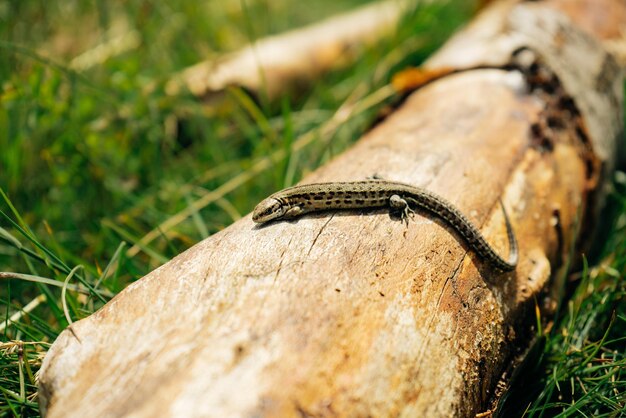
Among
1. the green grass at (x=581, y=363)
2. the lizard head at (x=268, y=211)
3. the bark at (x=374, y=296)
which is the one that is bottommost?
the green grass at (x=581, y=363)

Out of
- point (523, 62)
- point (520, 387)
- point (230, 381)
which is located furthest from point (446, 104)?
point (230, 381)

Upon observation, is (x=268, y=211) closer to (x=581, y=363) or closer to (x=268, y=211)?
(x=268, y=211)

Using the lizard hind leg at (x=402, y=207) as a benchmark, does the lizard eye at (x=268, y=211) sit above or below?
above

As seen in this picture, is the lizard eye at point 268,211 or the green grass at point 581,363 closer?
the green grass at point 581,363

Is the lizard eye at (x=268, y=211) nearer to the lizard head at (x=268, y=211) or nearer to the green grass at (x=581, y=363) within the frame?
the lizard head at (x=268, y=211)

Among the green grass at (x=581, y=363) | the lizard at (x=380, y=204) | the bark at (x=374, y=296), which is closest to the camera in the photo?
the bark at (x=374, y=296)

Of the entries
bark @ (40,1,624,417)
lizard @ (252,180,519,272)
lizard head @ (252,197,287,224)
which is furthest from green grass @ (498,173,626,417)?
lizard head @ (252,197,287,224)

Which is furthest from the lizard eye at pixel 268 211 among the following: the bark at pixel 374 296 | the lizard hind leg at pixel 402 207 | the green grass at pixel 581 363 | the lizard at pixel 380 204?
the green grass at pixel 581 363

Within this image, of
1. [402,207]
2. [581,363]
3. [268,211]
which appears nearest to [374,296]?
[402,207]

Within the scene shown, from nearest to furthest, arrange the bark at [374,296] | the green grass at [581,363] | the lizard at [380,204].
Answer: the bark at [374,296] → the green grass at [581,363] → the lizard at [380,204]
